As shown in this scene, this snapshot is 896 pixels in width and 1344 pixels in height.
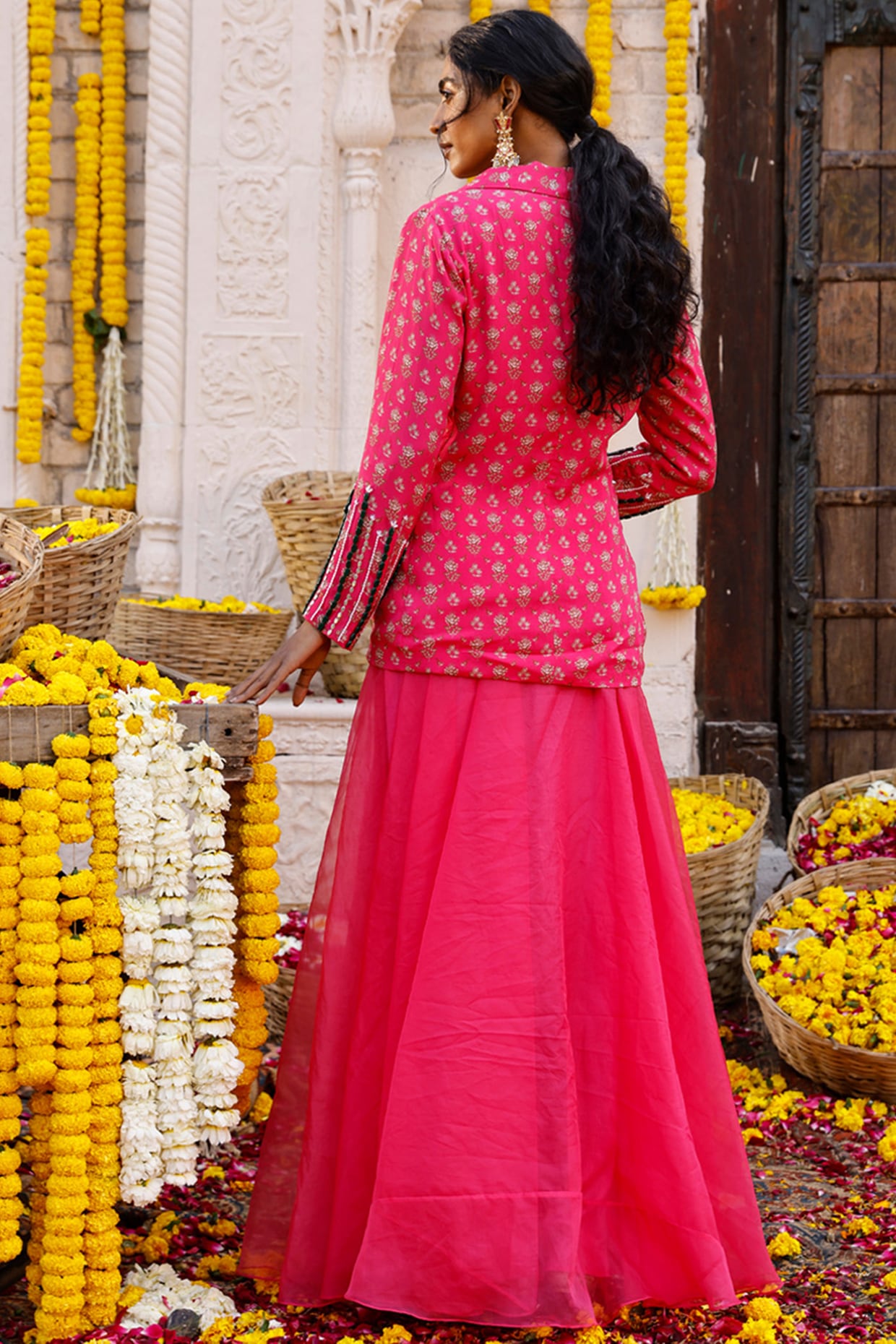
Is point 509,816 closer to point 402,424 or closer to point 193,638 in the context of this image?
point 402,424

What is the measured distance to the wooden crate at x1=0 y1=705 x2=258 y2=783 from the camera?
1.86m

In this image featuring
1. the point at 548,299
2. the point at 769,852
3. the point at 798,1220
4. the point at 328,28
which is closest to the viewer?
the point at 548,299

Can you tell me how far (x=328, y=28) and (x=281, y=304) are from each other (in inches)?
33.3

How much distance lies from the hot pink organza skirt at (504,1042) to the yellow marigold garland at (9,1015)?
40cm

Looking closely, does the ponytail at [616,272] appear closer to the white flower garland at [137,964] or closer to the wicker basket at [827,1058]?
the white flower garland at [137,964]

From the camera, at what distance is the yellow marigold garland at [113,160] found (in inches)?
176

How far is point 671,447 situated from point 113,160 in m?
3.00

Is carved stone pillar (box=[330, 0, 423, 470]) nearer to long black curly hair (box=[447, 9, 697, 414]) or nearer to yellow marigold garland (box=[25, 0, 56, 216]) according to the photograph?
yellow marigold garland (box=[25, 0, 56, 216])

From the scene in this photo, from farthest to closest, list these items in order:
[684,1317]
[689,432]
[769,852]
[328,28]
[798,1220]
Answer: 1. [769,852]
2. [328,28]
3. [798,1220]
4. [689,432]
5. [684,1317]

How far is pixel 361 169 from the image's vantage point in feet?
14.1

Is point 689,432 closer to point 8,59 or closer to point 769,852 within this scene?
point 769,852

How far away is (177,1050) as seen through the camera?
192cm

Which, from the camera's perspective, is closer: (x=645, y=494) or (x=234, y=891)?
(x=234, y=891)

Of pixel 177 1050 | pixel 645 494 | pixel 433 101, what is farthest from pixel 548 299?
pixel 433 101
